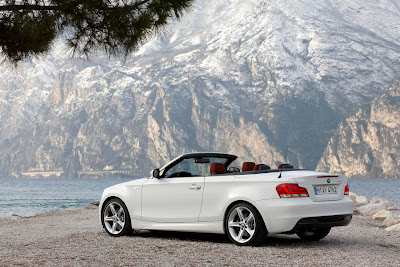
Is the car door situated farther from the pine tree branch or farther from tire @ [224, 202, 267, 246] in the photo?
the pine tree branch

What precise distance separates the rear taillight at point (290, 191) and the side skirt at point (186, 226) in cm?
121

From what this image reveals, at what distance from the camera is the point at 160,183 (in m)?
11.8

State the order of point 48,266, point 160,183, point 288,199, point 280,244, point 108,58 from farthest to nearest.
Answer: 1. point 108,58
2. point 160,183
3. point 280,244
4. point 288,199
5. point 48,266

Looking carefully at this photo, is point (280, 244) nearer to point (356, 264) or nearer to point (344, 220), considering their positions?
point (344, 220)

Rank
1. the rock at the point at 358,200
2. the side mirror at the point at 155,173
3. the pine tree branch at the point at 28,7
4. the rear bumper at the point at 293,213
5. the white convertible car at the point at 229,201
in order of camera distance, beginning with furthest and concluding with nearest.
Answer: the rock at the point at 358,200 < the side mirror at the point at 155,173 < the pine tree branch at the point at 28,7 < the white convertible car at the point at 229,201 < the rear bumper at the point at 293,213

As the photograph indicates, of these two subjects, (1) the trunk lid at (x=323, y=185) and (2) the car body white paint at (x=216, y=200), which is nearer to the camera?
(2) the car body white paint at (x=216, y=200)

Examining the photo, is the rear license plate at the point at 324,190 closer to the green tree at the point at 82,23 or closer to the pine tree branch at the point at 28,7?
the green tree at the point at 82,23

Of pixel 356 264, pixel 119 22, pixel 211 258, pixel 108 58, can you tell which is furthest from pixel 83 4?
pixel 356 264

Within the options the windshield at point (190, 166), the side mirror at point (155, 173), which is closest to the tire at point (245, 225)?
the windshield at point (190, 166)

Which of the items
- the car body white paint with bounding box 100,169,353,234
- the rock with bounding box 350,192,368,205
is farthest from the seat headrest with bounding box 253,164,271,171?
the rock with bounding box 350,192,368,205

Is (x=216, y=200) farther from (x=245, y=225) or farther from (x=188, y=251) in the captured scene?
(x=188, y=251)

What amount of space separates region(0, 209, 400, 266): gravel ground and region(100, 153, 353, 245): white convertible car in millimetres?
309

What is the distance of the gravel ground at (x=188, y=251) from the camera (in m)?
8.91

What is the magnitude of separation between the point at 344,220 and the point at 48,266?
4.85 m
